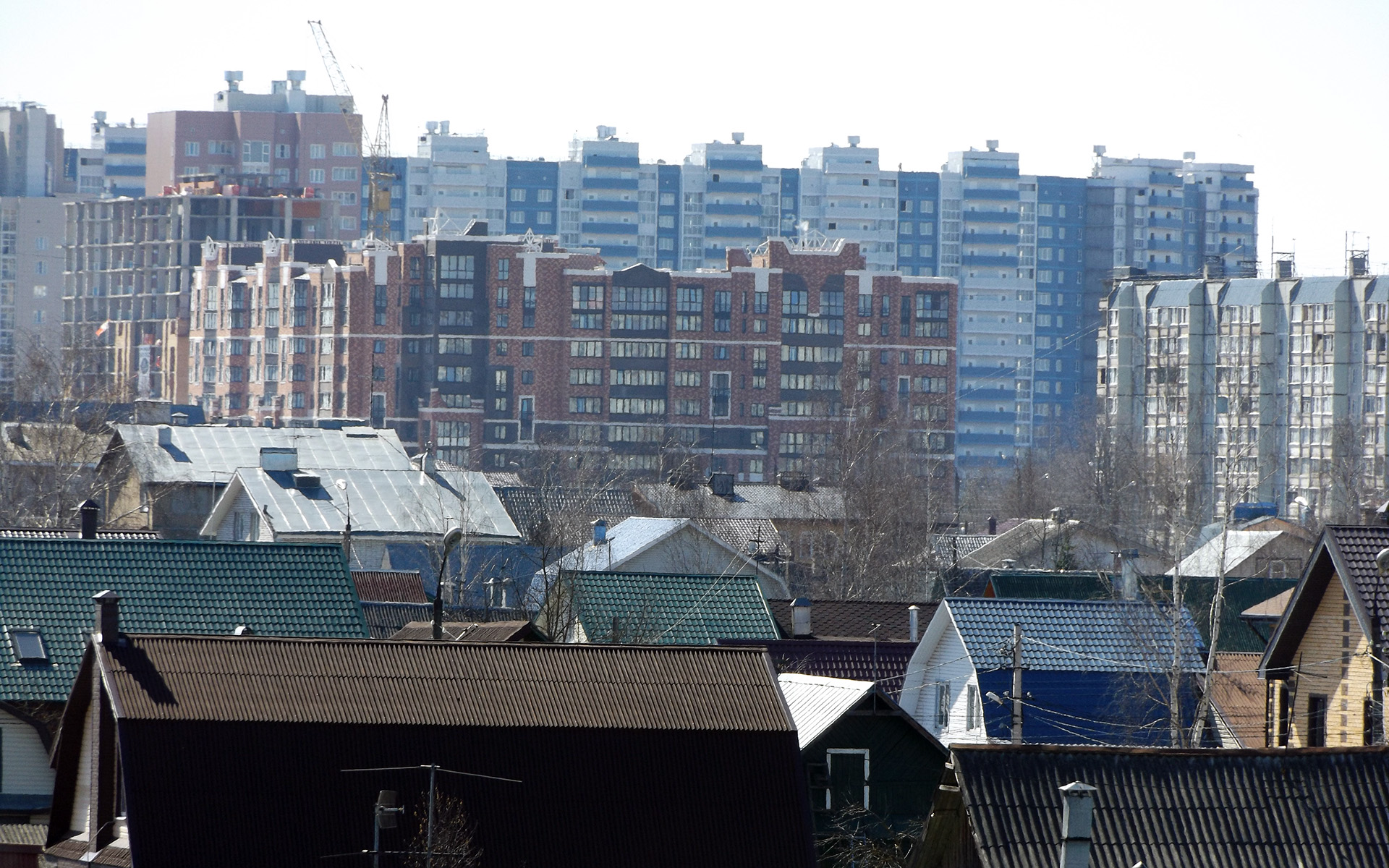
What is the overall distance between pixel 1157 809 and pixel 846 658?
19215 mm

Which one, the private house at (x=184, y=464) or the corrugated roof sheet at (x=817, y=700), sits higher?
the private house at (x=184, y=464)

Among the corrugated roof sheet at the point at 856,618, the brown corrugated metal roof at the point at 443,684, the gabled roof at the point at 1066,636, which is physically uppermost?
the brown corrugated metal roof at the point at 443,684

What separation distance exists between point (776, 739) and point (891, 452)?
83330mm

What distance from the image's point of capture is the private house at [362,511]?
65.8m

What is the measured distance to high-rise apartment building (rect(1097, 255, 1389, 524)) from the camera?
150 meters

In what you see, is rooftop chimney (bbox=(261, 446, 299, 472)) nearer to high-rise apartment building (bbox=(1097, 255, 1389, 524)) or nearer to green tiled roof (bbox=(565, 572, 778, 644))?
green tiled roof (bbox=(565, 572, 778, 644))

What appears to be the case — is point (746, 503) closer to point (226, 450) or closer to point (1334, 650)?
point (226, 450)

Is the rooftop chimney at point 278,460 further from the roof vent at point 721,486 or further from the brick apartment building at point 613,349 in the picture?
the brick apartment building at point 613,349

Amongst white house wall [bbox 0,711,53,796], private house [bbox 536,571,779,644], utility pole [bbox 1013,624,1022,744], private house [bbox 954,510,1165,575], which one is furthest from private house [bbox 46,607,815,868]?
private house [bbox 954,510,1165,575]

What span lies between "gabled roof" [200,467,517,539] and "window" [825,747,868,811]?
35.1 meters

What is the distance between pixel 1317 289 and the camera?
154 m

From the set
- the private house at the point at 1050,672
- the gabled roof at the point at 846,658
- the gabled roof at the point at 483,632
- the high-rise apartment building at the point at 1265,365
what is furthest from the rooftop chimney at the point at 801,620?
the high-rise apartment building at the point at 1265,365

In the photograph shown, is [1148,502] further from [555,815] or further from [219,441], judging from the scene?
[555,815]

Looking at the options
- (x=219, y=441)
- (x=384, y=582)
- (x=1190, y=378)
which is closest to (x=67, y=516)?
(x=219, y=441)
